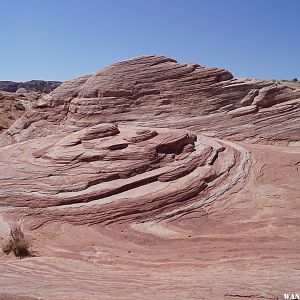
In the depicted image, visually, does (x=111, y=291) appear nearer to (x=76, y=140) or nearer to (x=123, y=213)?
(x=123, y=213)

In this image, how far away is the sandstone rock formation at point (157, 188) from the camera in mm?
10672

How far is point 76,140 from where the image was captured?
19.7 m

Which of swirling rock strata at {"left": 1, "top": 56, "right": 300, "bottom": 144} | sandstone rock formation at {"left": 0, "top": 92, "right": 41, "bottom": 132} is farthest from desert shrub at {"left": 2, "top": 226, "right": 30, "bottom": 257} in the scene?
sandstone rock formation at {"left": 0, "top": 92, "right": 41, "bottom": 132}

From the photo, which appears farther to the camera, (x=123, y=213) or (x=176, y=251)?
(x=123, y=213)

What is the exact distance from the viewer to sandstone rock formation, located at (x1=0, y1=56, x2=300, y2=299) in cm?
1067

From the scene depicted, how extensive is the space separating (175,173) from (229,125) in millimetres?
7381

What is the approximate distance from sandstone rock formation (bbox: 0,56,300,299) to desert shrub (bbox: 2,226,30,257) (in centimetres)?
46

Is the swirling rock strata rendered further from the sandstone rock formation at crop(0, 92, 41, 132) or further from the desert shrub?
the sandstone rock formation at crop(0, 92, 41, 132)

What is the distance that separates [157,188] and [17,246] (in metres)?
5.65

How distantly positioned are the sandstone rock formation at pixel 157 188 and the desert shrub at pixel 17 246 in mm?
457

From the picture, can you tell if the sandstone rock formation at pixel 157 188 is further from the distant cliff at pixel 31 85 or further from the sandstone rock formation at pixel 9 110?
the distant cliff at pixel 31 85

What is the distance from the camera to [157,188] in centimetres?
1634

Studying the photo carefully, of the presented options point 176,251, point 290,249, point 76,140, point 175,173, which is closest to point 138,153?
point 175,173

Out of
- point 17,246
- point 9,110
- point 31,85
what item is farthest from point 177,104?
point 31,85
